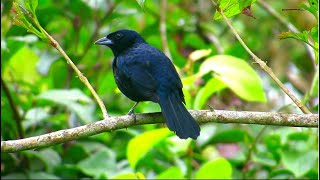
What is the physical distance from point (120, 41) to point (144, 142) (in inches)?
26.0

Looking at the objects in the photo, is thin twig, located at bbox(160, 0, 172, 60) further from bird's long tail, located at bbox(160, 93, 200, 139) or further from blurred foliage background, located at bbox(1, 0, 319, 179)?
bird's long tail, located at bbox(160, 93, 200, 139)

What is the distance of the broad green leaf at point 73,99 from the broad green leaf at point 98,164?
9.2 inches

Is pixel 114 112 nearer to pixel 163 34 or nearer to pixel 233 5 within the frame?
pixel 163 34

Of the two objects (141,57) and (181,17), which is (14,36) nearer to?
(141,57)

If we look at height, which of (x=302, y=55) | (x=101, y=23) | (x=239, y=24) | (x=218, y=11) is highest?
(x=218, y=11)

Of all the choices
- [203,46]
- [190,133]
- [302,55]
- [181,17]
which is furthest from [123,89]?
[302,55]

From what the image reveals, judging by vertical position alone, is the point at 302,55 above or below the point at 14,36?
below

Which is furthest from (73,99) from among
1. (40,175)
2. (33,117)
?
(40,175)

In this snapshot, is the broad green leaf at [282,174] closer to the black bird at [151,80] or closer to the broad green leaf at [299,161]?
the broad green leaf at [299,161]

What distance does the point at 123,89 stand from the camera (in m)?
3.48

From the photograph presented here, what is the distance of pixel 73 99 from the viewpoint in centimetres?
391

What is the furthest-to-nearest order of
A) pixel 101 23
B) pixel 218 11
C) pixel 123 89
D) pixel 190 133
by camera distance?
pixel 101 23, pixel 123 89, pixel 190 133, pixel 218 11

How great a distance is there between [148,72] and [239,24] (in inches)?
111

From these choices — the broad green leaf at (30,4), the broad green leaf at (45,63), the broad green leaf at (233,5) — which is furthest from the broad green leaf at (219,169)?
the broad green leaf at (45,63)
